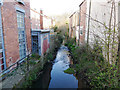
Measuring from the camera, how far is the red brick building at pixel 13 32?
16.1 ft

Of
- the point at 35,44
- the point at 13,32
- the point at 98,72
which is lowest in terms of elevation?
the point at 98,72

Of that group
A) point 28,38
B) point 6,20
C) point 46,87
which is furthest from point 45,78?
point 6,20

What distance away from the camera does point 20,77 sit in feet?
15.9

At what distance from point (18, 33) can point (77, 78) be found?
4.79 m

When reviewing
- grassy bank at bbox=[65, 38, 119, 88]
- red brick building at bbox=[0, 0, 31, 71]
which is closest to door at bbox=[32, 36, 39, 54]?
red brick building at bbox=[0, 0, 31, 71]

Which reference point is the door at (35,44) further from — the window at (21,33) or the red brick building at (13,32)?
the window at (21,33)

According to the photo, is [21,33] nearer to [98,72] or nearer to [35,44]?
[35,44]

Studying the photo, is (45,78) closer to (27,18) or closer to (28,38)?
(28,38)

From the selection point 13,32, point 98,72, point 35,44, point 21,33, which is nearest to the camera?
point 98,72

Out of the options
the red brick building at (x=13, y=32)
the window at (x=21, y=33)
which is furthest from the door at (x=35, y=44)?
the window at (x=21, y=33)

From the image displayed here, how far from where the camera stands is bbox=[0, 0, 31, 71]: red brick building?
16.1 feet

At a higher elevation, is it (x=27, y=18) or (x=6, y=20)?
(x=27, y=18)

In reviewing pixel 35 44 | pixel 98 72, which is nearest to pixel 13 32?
pixel 35 44

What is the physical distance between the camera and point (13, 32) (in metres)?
5.68
